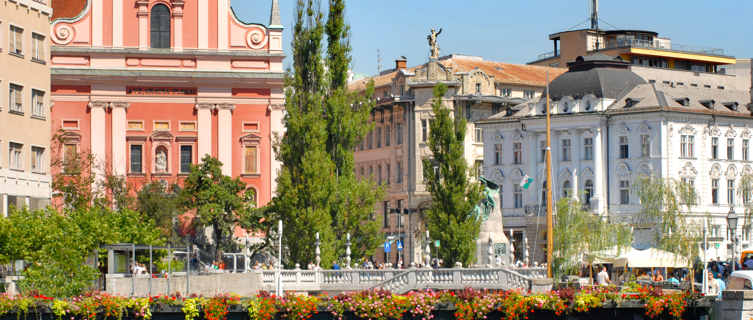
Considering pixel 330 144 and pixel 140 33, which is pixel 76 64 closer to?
pixel 140 33

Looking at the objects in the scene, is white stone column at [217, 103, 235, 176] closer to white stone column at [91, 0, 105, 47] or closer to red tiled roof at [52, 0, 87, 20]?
white stone column at [91, 0, 105, 47]

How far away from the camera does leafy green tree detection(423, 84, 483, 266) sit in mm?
61250

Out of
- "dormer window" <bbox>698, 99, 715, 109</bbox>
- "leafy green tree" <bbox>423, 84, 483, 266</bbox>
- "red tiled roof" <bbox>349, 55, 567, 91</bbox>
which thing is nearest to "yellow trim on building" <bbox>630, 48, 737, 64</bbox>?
"red tiled roof" <bbox>349, 55, 567, 91</bbox>

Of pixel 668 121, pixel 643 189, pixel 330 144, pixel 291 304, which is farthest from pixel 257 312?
pixel 668 121

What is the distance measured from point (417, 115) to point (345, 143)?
48125mm

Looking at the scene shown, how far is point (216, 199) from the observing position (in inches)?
2908

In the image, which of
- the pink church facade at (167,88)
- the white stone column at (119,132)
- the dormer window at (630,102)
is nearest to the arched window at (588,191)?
the dormer window at (630,102)

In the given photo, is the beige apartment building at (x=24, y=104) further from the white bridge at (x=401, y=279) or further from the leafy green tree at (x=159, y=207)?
the leafy green tree at (x=159, y=207)

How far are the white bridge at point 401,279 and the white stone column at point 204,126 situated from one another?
2682 centimetres

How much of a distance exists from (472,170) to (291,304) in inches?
1208

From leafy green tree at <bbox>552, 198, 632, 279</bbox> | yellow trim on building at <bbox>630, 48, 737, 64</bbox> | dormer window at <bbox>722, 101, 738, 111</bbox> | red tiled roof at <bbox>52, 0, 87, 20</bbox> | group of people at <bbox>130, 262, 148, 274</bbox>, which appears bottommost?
group of people at <bbox>130, 262, 148, 274</bbox>

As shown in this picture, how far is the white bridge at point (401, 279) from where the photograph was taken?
50375 mm

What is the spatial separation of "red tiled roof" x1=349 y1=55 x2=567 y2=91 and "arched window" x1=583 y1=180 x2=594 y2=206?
18068mm

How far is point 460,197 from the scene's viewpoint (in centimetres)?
6272
